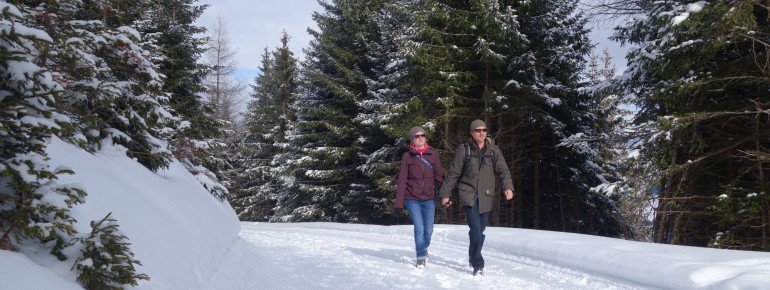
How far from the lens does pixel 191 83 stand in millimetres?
18844

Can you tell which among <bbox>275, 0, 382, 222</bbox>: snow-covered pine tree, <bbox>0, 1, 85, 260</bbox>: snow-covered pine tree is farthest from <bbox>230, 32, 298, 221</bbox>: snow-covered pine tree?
<bbox>0, 1, 85, 260</bbox>: snow-covered pine tree

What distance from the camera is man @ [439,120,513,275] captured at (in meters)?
6.30

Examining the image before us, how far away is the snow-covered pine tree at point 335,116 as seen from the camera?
22.0m

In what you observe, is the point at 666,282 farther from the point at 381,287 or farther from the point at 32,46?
the point at 32,46

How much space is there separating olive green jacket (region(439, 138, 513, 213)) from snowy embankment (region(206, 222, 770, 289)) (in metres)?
0.97

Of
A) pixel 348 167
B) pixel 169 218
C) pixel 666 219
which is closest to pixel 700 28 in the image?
pixel 666 219

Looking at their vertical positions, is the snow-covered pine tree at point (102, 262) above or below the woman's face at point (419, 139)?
below

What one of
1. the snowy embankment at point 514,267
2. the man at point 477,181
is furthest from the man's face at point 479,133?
the snowy embankment at point 514,267

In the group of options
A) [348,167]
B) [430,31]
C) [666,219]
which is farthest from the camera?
[348,167]

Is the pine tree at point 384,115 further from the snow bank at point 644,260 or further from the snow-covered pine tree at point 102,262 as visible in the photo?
the snow-covered pine tree at point 102,262

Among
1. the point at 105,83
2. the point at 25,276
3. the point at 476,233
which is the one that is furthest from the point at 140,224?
the point at 476,233

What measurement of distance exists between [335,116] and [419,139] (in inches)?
610

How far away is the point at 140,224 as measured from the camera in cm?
432

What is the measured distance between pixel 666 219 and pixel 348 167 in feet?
45.5
